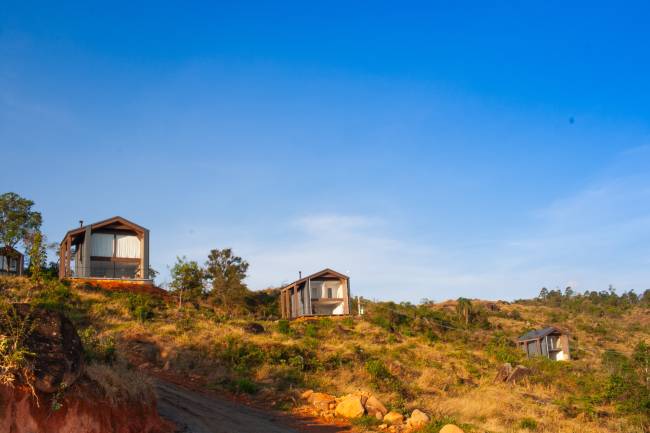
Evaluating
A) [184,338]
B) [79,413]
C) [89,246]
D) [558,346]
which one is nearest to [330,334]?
[184,338]

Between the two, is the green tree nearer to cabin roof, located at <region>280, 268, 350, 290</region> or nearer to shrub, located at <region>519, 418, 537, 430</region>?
cabin roof, located at <region>280, 268, 350, 290</region>

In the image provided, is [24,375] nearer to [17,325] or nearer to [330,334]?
[17,325]

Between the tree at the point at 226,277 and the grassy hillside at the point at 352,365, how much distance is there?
10505 millimetres

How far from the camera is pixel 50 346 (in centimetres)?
838

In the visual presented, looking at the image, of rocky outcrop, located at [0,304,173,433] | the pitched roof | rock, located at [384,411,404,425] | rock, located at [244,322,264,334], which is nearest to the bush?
rock, located at [244,322,264,334]

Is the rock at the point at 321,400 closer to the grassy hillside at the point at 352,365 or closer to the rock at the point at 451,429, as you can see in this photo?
the grassy hillside at the point at 352,365

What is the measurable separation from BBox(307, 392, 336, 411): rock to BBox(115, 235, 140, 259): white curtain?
25.2m

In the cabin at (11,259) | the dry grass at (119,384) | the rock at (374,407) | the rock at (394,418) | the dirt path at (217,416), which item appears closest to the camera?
the dry grass at (119,384)

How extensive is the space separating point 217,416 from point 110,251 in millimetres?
27596

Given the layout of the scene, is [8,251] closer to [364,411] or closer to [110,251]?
[110,251]

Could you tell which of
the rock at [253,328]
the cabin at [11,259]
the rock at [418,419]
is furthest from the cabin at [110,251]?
the rock at [418,419]

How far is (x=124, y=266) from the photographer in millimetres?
38594

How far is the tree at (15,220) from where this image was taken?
46.2 meters

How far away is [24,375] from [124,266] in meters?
32.3
